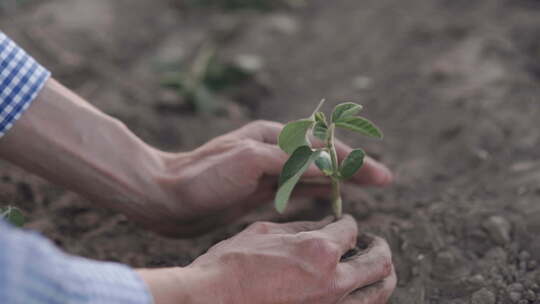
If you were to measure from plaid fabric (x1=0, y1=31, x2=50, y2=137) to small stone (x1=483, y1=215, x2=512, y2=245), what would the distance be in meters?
1.13

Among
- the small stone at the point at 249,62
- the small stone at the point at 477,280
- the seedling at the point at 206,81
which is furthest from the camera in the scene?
the small stone at the point at 249,62

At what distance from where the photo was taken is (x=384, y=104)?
2252mm

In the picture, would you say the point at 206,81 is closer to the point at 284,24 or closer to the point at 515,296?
the point at 284,24

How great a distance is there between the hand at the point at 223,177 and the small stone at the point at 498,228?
0.90ft

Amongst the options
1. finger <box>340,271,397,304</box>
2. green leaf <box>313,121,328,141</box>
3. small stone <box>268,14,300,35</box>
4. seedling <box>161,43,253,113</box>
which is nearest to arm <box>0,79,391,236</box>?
green leaf <box>313,121,328,141</box>

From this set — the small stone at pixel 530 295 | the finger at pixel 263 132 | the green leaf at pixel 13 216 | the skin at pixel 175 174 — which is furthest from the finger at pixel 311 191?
the green leaf at pixel 13 216

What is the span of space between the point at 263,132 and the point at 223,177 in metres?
0.15

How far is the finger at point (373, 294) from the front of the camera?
120 cm

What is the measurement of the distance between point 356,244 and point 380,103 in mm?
980

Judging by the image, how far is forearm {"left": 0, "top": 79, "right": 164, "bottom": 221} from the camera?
1440mm

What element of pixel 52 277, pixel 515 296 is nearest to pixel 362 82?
pixel 515 296

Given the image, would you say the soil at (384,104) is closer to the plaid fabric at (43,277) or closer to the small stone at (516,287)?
the small stone at (516,287)

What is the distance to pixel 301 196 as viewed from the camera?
1673 mm

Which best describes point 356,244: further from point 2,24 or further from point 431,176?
point 2,24
